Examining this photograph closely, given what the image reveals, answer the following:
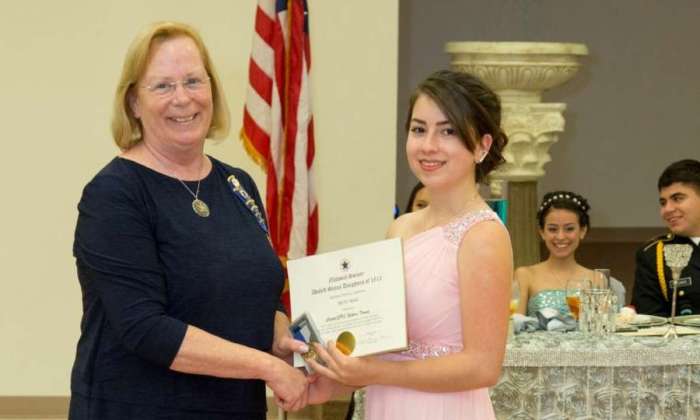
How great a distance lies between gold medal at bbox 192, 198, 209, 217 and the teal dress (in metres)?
3.05

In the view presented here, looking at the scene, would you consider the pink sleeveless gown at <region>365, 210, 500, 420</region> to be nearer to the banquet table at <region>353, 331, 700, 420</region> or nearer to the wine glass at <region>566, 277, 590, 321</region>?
the banquet table at <region>353, 331, 700, 420</region>

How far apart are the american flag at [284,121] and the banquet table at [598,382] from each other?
1964mm

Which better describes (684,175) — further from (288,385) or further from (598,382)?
(288,385)

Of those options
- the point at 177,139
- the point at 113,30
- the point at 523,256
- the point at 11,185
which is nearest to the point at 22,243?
the point at 11,185

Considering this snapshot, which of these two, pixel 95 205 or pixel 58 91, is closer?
pixel 95 205

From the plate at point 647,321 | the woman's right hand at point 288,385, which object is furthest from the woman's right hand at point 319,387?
the plate at point 647,321

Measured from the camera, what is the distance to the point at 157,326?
293 cm

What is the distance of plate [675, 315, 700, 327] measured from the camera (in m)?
5.46

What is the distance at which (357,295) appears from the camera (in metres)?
3.07

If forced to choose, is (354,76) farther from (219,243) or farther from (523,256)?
(219,243)

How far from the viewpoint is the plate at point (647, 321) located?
5441 millimetres

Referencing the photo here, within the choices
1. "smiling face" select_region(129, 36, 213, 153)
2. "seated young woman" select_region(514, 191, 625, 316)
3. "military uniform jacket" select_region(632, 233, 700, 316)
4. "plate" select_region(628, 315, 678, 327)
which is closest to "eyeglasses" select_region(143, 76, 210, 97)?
"smiling face" select_region(129, 36, 213, 153)

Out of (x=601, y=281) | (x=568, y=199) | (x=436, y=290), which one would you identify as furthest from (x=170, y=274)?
(x=568, y=199)

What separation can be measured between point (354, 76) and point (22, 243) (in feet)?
7.20
